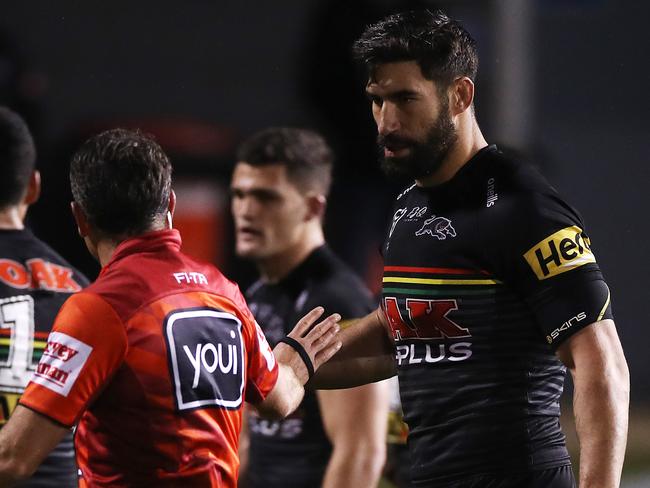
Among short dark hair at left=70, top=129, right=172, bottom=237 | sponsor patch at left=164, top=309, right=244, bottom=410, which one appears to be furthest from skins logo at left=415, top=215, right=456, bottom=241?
short dark hair at left=70, top=129, right=172, bottom=237

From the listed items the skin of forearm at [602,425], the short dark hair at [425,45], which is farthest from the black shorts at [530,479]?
the short dark hair at [425,45]

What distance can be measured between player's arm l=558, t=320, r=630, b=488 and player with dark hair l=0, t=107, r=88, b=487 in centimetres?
208

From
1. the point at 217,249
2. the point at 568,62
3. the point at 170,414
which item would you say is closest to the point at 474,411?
the point at 170,414

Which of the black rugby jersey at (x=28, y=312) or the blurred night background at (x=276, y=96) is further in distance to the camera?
the blurred night background at (x=276, y=96)

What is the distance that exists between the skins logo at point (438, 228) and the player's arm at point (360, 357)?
0.46 metres

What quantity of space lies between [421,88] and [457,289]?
2.13ft

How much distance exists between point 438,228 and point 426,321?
294 mm

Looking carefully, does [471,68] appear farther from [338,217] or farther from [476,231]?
[338,217]

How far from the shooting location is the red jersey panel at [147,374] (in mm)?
3471

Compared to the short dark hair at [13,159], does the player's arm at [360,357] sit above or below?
below

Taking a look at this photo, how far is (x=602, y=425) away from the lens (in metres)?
3.49

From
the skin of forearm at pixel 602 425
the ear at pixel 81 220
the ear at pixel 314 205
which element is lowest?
the skin of forearm at pixel 602 425

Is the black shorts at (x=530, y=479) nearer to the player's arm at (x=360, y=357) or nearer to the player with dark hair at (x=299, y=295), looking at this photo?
the player's arm at (x=360, y=357)

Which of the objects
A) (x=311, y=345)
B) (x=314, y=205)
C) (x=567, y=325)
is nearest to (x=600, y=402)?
(x=567, y=325)
